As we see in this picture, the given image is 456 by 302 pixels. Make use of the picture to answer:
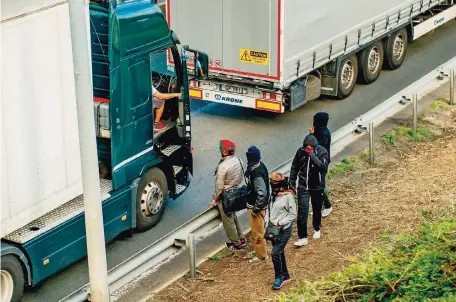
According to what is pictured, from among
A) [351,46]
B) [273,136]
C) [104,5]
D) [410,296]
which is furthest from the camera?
[351,46]

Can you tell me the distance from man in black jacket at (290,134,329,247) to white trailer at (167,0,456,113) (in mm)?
4119

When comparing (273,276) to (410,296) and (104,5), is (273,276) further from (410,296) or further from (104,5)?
(104,5)

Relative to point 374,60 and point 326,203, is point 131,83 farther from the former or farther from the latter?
point 374,60

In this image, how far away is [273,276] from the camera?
11.5 metres

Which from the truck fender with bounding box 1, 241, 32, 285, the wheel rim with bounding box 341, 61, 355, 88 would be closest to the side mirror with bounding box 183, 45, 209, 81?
the truck fender with bounding box 1, 241, 32, 285

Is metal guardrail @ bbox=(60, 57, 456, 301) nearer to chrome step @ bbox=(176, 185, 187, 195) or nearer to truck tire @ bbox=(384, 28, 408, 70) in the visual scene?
chrome step @ bbox=(176, 185, 187, 195)

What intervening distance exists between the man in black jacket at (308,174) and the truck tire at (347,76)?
6355mm

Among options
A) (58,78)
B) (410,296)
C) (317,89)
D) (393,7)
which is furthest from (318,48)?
(410,296)

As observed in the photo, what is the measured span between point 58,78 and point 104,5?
5.24ft

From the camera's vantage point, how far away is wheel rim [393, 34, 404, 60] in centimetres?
2033

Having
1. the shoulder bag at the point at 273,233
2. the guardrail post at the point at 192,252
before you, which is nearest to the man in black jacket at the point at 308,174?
the shoulder bag at the point at 273,233

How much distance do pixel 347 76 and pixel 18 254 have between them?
373 inches

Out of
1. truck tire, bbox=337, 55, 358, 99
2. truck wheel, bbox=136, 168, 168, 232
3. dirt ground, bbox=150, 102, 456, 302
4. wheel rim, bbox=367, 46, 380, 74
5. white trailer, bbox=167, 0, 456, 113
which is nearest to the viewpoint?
dirt ground, bbox=150, 102, 456, 302

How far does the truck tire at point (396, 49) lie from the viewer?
65.8ft
